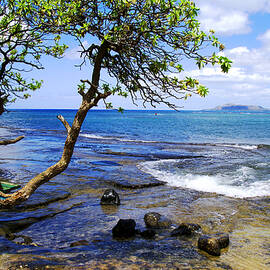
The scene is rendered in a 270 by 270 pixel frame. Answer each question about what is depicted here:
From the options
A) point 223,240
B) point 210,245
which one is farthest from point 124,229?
point 223,240

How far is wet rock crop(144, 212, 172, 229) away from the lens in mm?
9692

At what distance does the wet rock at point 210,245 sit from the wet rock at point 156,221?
6.74ft

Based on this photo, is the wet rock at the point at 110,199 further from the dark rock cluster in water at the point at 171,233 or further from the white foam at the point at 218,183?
the white foam at the point at 218,183

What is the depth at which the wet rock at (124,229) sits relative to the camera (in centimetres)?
886

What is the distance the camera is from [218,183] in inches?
672

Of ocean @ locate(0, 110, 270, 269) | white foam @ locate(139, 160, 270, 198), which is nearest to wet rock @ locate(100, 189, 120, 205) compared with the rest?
ocean @ locate(0, 110, 270, 269)

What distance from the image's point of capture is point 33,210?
11.4 meters

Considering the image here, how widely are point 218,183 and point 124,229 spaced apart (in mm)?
9819

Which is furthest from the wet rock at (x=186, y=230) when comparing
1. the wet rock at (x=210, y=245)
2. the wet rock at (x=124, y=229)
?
the wet rock at (x=124, y=229)

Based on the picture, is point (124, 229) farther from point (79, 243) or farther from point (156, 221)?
point (79, 243)

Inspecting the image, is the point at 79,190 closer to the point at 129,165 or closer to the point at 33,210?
the point at 33,210

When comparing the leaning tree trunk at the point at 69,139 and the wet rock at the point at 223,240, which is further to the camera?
the wet rock at the point at 223,240

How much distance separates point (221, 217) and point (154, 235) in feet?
11.3

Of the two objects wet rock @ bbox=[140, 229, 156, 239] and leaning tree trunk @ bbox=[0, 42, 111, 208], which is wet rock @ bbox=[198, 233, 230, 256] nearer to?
wet rock @ bbox=[140, 229, 156, 239]
